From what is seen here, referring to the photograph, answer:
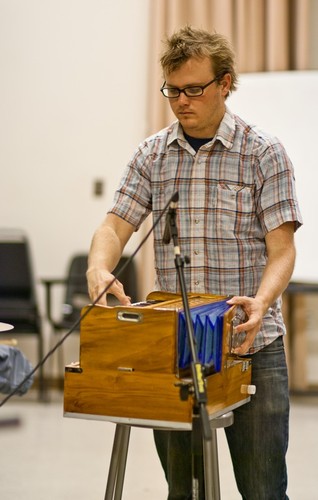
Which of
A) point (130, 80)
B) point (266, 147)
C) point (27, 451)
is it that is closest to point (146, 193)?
point (266, 147)

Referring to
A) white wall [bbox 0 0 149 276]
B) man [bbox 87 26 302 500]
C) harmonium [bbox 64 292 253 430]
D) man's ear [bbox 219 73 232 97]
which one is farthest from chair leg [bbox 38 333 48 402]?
harmonium [bbox 64 292 253 430]

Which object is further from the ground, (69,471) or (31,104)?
(31,104)

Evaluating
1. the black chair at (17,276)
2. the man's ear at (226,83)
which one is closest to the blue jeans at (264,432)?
the man's ear at (226,83)

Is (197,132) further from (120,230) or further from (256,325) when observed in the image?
(256,325)

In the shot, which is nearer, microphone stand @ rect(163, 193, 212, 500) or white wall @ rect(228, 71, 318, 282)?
microphone stand @ rect(163, 193, 212, 500)

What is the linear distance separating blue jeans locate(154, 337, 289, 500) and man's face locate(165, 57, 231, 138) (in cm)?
66

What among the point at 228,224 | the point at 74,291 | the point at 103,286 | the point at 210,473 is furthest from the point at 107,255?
the point at 74,291

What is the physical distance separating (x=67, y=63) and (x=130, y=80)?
48 centimetres

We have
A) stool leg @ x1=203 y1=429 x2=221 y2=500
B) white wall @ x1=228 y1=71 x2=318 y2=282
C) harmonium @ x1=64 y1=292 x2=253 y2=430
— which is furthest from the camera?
white wall @ x1=228 y1=71 x2=318 y2=282

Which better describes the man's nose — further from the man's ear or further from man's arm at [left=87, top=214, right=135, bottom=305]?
man's arm at [left=87, top=214, right=135, bottom=305]

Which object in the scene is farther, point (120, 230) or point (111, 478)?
point (120, 230)

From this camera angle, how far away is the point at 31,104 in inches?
255

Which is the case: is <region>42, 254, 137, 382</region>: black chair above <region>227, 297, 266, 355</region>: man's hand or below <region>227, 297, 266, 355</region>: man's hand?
below

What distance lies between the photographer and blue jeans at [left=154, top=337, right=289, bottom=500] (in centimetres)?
245
